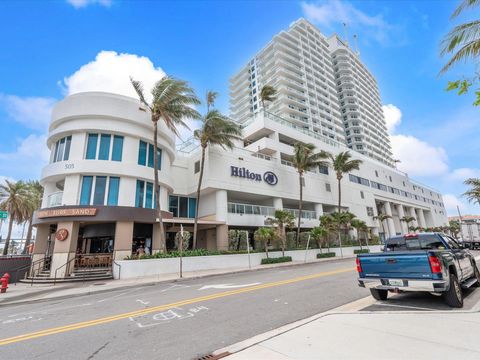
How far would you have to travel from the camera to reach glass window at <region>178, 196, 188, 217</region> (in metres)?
27.6

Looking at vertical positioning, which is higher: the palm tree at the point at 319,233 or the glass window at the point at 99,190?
the glass window at the point at 99,190

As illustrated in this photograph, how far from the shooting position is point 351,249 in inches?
1256

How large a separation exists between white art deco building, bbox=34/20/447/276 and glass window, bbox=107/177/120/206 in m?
0.07

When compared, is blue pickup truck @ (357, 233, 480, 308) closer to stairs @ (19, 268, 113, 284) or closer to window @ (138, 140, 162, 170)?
stairs @ (19, 268, 113, 284)

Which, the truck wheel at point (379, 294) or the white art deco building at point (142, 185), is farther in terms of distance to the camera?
the white art deco building at point (142, 185)

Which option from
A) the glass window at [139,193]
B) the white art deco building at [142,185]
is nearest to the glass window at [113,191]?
the white art deco building at [142,185]

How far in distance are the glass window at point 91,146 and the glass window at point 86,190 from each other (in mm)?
1602

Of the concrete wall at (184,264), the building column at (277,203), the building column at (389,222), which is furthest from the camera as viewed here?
the building column at (389,222)

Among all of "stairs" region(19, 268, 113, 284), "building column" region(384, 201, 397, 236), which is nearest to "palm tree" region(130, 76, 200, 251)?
"stairs" region(19, 268, 113, 284)

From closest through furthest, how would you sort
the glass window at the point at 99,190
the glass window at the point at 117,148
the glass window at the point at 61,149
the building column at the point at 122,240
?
the building column at the point at 122,240, the glass window at the point at 99,190, the glass window at the point at 61,149, the glass window at the point at 117,148

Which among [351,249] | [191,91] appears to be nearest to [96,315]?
[191,91]

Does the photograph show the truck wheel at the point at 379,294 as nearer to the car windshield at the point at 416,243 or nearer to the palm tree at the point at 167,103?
the car windshield at the point at 416,243

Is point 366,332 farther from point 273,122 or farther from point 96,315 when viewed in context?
point 273,122

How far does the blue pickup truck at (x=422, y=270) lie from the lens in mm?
5676
